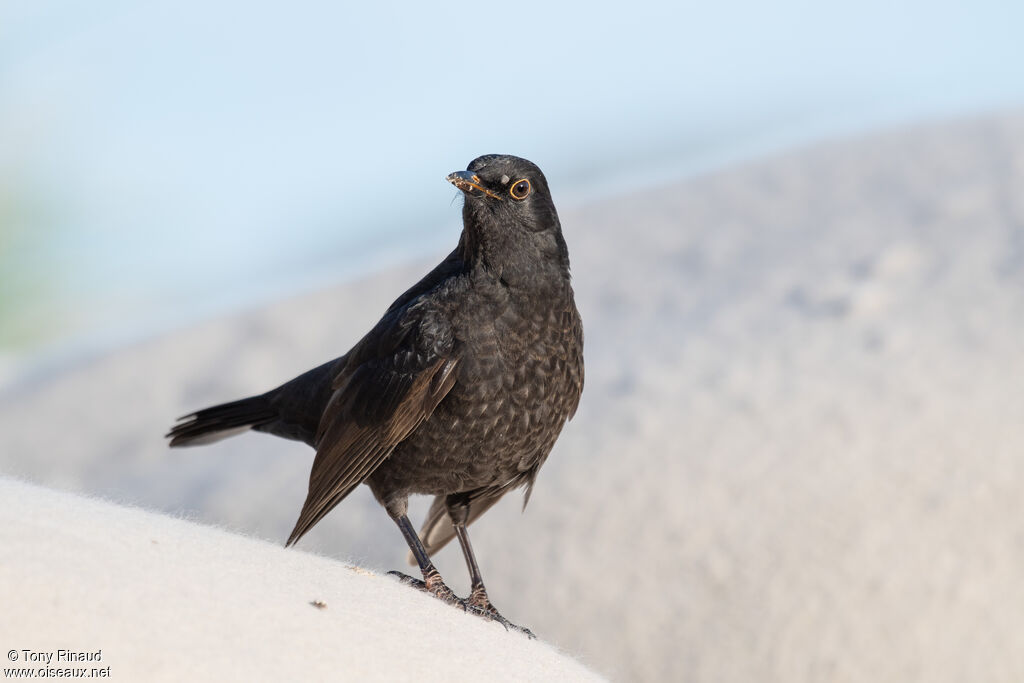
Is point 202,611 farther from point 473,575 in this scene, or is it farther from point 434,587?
point 473,575

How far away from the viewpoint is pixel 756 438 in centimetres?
504

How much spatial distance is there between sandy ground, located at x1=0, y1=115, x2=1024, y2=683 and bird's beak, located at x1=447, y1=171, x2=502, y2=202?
1.97 metres

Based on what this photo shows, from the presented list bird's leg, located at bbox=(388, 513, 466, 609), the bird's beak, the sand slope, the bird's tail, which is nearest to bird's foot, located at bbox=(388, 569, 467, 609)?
bird's leg, located at bbox=(388, 513, 466, 609)

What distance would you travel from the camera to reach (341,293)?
677 centimetres

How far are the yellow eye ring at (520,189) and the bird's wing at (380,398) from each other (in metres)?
0.39

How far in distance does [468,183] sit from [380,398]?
62cm

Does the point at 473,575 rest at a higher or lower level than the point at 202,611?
lower

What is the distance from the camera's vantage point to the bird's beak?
2.81 meters

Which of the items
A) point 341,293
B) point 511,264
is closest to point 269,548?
point 511,264

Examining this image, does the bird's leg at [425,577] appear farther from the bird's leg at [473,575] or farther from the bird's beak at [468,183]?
the bird's beak at [468,183]

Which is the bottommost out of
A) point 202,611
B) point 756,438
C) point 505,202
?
point 756,438

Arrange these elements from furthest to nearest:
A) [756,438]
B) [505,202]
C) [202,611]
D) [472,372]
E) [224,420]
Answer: [756,438] < [224,420] < [505,202] < [472,372] < [202,611]

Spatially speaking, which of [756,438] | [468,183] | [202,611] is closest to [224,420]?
[468,183]

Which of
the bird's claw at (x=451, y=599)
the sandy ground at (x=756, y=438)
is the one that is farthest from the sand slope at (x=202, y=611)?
the sandy ground at (x=756, y=438)
